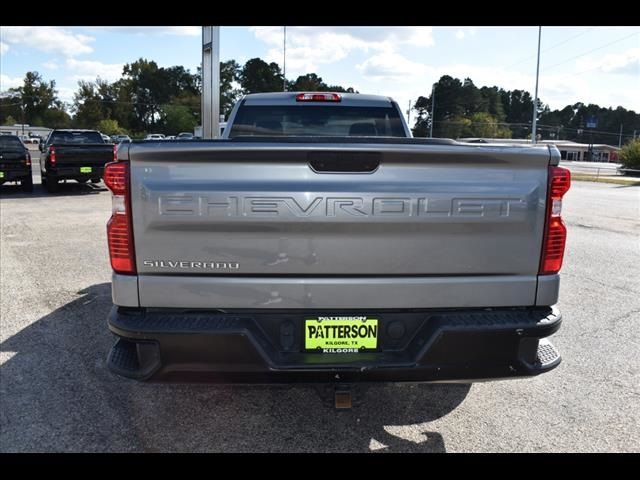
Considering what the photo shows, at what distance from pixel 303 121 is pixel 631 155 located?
41.2 meters

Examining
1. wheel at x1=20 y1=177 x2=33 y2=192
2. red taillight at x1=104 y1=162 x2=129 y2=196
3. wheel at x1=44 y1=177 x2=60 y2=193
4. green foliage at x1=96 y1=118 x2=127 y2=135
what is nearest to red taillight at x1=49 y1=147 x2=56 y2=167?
wheel at x1=44 y1=177 x2=60 y2=193

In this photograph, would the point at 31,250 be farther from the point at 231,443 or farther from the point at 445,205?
the point at 445,205

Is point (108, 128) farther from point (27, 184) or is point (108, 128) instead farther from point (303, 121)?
point (303, 121)

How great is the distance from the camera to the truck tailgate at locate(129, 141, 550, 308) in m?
2.47

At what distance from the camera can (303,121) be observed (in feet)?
16.3

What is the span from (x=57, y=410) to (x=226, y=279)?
1774 millimetres

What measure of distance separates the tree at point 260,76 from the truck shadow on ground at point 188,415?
4368 inches

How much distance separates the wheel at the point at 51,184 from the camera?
54.1 ft

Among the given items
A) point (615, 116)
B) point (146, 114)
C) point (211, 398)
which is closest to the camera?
point (211, 398)

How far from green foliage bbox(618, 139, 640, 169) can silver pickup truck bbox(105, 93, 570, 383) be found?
41934mm

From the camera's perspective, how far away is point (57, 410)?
3396mm

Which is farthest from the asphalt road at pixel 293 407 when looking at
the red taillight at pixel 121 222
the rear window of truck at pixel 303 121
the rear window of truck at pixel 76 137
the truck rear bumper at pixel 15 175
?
the rear window of truck at pixel 76 137
